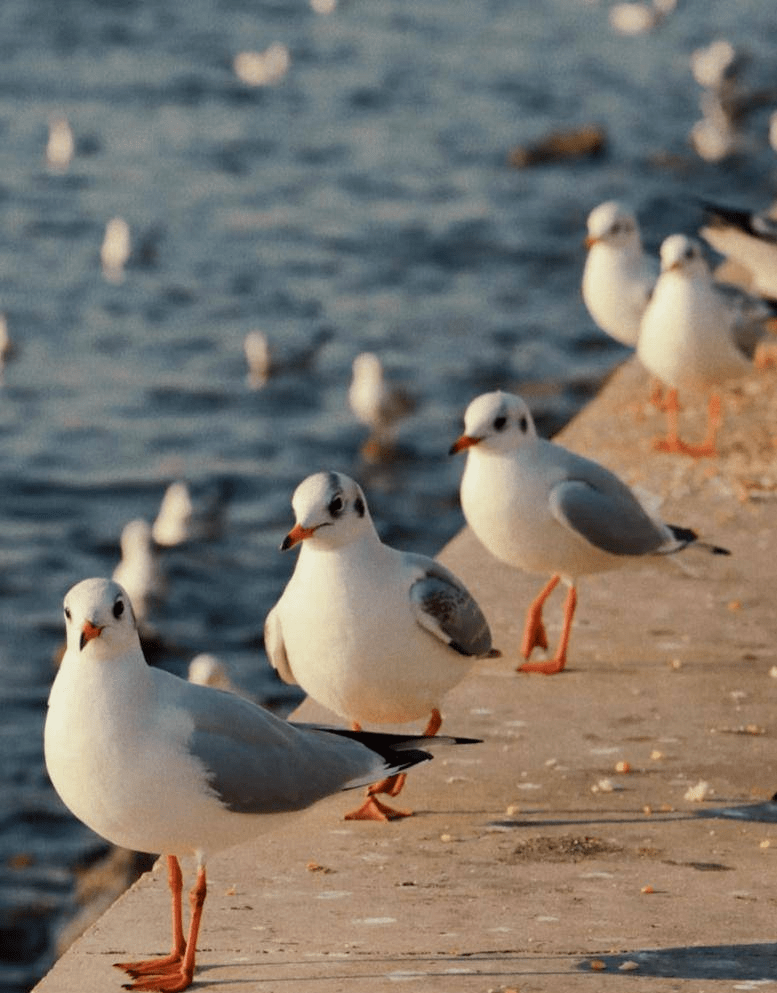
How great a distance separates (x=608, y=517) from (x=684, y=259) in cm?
337

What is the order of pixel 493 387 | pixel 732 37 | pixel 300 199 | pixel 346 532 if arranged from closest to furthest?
pixel 346 532 < pixel 493 387 < pixel 300 199 < pixel 732 37

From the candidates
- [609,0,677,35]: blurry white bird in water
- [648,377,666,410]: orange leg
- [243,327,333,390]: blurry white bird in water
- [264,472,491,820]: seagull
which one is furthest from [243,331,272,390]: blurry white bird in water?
[609,0,677,35]: blurry white bird in water

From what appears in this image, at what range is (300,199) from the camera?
20625 millimetres

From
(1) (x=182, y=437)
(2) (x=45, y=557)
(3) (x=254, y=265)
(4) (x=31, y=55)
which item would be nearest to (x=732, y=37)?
(4) (x=31, y=55)

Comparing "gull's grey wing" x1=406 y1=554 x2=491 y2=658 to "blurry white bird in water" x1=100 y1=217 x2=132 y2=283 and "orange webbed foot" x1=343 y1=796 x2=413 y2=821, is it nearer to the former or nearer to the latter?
"orange webbed foot" x1=343 y1=796 x2=413 y2=821

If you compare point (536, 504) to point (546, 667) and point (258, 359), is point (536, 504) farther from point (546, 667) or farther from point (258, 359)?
point (258, 359)

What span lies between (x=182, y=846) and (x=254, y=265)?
13590 millimetres

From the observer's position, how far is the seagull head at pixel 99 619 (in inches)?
195

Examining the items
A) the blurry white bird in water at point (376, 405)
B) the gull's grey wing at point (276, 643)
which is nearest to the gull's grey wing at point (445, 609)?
the gull's grey wing at point (276, 643)

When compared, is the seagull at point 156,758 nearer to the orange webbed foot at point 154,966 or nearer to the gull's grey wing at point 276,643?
the orange webbed foot at point 154,966

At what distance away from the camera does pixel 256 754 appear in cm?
519

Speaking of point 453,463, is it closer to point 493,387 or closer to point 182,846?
point 493,387

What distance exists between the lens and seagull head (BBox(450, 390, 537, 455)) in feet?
24.2

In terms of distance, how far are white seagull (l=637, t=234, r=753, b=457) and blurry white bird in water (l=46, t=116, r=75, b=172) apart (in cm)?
1200
